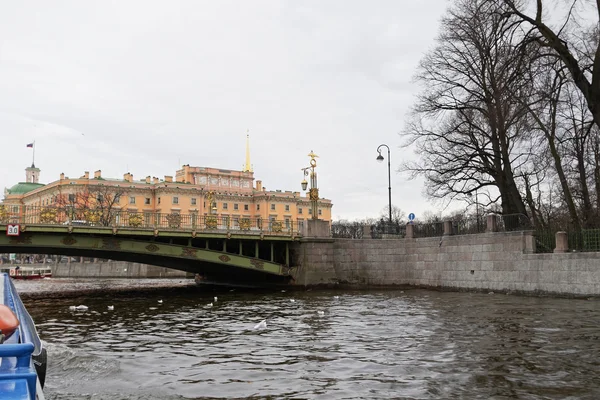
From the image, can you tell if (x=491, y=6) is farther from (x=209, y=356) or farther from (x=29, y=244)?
(x=29, y=244)


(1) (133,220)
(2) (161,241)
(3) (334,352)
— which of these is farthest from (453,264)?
(3) (334,352)

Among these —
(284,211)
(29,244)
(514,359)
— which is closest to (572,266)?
(514,359)

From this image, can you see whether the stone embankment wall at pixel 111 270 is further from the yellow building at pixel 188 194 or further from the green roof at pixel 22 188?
the green roof at pixel 22 188

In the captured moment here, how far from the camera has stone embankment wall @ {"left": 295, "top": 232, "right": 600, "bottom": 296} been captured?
785 inches

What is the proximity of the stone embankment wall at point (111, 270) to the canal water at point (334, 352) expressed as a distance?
1411 inches

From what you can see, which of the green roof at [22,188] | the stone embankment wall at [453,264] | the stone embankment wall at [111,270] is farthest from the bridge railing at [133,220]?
the green roof at [22,188]

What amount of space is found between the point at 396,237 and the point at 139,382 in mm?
23184

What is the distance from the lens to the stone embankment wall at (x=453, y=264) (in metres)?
19.9

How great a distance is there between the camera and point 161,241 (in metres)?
28.5

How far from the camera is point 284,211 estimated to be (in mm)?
99250

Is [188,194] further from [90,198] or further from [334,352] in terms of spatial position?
[334,352]

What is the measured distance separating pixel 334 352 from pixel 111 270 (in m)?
51.3

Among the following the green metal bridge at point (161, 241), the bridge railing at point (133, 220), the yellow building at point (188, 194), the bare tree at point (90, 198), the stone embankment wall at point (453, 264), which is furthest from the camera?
the yellow building at point (188, 194)

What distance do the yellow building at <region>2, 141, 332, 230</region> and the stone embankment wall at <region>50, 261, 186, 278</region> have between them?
1542 cm
